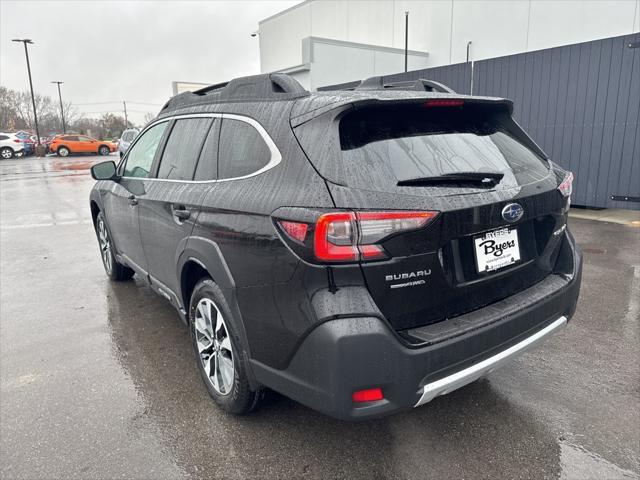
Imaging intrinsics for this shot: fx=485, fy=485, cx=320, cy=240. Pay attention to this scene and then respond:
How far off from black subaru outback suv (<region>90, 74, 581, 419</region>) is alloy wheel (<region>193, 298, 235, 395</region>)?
1 cm

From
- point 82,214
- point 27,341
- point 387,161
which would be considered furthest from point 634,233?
point 82,214

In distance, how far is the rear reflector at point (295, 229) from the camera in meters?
1.96

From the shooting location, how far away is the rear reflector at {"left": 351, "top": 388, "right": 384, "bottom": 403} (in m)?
1.94

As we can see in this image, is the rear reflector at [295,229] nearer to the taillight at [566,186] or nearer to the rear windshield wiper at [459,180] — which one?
the rear windshield wiper at [459,180]

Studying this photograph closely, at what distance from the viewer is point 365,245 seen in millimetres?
1911

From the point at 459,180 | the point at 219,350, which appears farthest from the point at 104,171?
the point at 459,180

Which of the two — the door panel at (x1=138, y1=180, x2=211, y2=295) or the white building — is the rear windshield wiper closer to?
the door panel at (x1=138, y1=180, x2=211, y2=295)

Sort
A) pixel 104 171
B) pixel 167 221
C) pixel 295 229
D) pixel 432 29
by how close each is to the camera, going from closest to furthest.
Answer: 1. pixel 295 229
2. pixel 167 221
3. pixel 104 171
4. pixel 432 29

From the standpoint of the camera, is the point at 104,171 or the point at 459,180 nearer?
the point at 459,180

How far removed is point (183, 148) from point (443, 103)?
1748 mm

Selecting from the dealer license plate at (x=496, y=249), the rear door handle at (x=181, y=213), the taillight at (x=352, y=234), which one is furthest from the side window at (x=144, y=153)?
the dealer license plate at (x=496, y=249)

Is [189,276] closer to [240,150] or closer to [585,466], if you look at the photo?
[240,150]

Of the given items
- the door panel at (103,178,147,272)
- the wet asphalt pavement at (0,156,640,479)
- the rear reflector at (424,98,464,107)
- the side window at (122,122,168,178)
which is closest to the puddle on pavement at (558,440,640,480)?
the wet asphalt pavement at (0,156,640,479)

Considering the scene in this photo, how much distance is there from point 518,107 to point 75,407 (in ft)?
31.2
